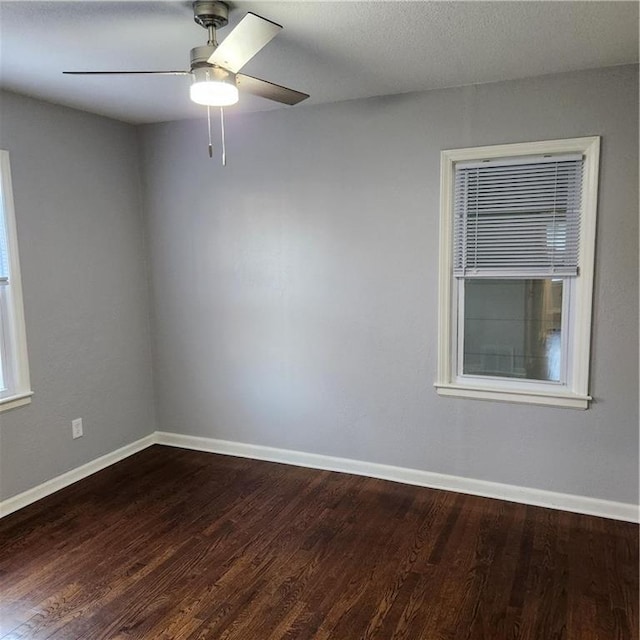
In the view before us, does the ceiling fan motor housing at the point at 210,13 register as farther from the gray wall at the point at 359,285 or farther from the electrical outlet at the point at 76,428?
the electrical outlet at the point at 76,428

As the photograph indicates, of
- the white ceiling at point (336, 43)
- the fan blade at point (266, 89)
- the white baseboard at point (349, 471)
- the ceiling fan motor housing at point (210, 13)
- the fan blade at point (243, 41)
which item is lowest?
the white baseboard at point (349, 471)

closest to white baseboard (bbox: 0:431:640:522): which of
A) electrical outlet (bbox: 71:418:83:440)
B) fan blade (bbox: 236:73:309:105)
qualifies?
electrical outlet (bbox: 71:418:83:440)

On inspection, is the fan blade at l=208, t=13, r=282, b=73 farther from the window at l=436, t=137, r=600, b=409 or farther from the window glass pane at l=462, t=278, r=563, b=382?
the window glass pane at l=462, t=278, r=563, b=382

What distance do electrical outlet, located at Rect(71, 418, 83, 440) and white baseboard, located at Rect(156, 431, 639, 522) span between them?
2.48ft

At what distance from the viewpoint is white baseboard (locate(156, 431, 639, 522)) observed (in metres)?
2.90

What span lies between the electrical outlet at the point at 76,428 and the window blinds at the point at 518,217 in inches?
105

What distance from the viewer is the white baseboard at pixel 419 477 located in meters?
2.90

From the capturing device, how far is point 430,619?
2.12 metres

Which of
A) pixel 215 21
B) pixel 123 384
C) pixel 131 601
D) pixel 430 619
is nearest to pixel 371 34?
pixel 215 21

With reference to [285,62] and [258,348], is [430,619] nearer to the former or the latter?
[258,348]

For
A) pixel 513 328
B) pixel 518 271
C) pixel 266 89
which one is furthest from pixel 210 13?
pixel 513 328

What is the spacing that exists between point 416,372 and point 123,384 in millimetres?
2169

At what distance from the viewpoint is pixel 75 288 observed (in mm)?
3404

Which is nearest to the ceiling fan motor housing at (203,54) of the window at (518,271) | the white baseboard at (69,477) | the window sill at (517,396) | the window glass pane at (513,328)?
the window at (518,271)
